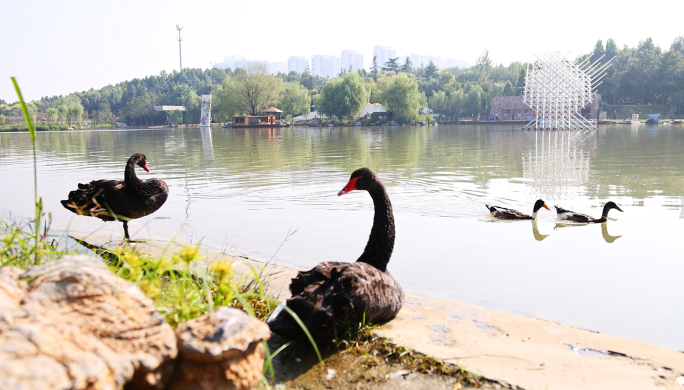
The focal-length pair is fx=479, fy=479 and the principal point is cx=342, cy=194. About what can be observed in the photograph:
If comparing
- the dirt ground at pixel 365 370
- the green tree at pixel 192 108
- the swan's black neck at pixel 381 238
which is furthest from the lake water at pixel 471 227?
the green tree at pixel 192 108

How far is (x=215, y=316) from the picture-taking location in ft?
6.73

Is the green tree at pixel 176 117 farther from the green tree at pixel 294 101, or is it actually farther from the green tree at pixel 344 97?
the green tree at pixel 344 97

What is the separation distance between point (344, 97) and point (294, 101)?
20.8 m

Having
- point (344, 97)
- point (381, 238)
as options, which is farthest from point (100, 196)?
point (344, 97)

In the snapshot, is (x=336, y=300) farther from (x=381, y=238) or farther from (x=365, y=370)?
(x=381, y=238)

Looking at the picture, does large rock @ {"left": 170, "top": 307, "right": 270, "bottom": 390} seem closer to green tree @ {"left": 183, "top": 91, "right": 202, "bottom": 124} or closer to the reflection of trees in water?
the reflection of trees in water

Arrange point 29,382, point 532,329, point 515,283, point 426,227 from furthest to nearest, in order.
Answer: point 426,227
point 515,283
point 532,329
point 29,382

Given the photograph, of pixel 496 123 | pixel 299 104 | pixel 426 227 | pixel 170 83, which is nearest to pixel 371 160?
pixel 426 227

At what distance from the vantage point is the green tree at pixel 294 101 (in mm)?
95188

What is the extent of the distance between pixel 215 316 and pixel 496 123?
85.5 m

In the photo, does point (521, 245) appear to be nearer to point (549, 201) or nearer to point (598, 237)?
point (598, 237)

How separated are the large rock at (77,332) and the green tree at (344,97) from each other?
7713 centimetres

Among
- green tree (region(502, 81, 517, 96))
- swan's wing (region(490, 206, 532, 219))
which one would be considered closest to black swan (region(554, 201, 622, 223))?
swan's wing (region(490, 206, 532, 219))

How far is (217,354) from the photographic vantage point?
1878mm
